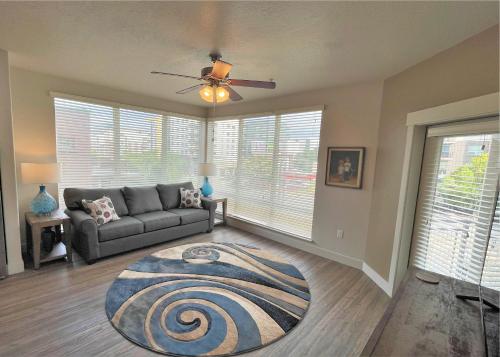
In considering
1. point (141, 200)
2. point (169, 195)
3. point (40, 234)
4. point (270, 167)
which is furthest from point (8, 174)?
point (270, 167)

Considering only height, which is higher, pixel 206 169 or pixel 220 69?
pixel 220 69

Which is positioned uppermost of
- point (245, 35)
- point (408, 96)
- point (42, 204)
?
point (245, 35)

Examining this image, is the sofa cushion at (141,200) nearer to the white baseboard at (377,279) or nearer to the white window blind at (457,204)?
the white baseboard at (377,279)

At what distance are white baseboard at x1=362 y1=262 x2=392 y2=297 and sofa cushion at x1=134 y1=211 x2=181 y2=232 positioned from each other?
2902 mm

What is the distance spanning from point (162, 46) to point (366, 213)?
3.14 m

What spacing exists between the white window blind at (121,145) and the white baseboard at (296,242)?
5.42ft

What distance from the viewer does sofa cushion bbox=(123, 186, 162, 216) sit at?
3928 mm

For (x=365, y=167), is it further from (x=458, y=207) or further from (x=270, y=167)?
(x=270, y=167)

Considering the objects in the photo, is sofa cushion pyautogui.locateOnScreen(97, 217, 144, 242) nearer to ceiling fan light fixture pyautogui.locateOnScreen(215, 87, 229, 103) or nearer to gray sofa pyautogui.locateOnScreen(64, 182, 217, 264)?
gray sofa pyautogui.locateOnScreen(64, 182, 217, 264)

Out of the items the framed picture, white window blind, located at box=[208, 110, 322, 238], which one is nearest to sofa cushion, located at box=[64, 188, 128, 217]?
white window blind, located at box=[208, 110, 322, 238]

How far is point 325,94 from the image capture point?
3.56 metres

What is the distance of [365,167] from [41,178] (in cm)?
418

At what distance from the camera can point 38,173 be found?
9.66 ft

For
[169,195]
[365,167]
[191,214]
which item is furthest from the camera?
[169,195]
